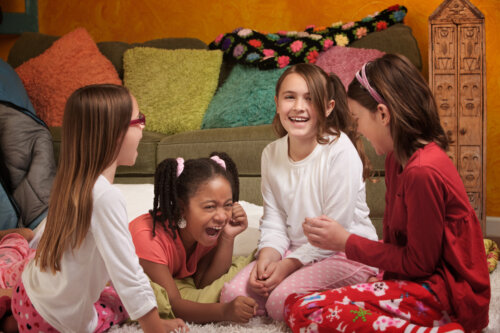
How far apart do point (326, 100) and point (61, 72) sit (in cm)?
205

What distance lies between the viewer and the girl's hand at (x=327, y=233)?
4.69ft

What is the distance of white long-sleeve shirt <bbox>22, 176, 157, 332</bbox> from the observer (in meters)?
1.28

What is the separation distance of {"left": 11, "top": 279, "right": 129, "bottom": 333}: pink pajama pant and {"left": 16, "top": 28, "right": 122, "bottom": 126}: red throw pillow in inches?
71.7

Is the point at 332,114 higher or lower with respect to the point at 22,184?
higher

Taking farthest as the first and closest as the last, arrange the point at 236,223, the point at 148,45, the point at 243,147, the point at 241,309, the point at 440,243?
the point at 148,45, the point at 243,147, the point at 236,223, the point at 241,309, the point at 440,243

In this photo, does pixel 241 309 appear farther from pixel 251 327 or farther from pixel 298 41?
pixel 298 41

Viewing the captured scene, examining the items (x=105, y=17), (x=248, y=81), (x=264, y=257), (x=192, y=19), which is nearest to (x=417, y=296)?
(x=264, y=257)

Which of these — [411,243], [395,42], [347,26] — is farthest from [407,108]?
[347,26]

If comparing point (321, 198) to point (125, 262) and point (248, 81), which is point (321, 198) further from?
point (248, 81)

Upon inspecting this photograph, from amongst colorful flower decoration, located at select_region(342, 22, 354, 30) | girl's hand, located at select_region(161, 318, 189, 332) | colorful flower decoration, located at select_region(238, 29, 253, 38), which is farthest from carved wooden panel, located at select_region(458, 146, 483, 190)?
girl's hand, located at select_region(161, 318, 189, 332)

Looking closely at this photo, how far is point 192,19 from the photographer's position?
12.8 feet

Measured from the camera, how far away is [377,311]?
1.33 m

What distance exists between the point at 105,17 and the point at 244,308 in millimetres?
3097

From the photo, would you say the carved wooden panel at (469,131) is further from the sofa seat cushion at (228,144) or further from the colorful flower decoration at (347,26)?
the sofa seat cushion at (228,144)
